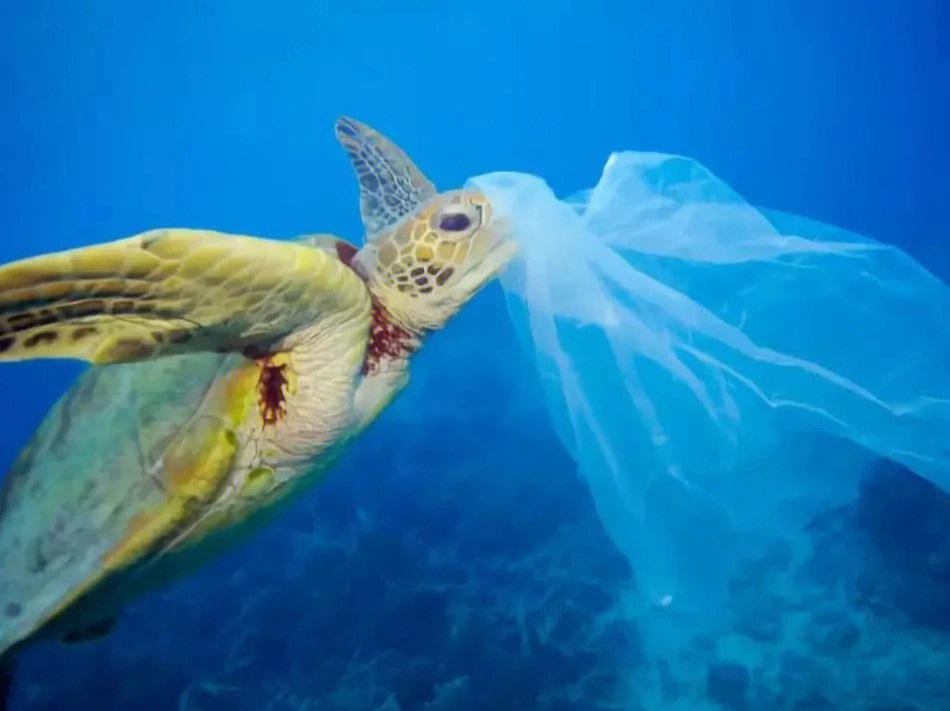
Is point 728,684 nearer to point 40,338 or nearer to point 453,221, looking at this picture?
point 453,221

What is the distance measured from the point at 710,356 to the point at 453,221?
1.51 metres

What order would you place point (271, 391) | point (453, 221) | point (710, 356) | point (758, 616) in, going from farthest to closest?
point (758, 616) < point (710, 356) < point (453, 221) < point (271, 391)

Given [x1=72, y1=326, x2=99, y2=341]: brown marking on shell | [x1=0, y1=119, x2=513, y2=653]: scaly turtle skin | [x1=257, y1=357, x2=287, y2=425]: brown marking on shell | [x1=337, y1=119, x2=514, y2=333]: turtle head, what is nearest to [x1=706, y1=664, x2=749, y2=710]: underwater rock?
[x1=0, y1=119, x2=513, y2=653]: scaly turtle skin

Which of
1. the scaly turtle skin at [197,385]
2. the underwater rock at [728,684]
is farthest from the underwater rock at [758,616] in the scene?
the scaly turtle skin at [197,385]

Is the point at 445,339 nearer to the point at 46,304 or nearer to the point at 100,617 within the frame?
the point at 100,617

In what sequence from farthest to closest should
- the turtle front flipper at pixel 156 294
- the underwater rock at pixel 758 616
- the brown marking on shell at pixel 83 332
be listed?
the underwater rock at pixel 758 616, the brown marking on shell at pixel 83 332, the turtle front flipper at pixel 156 294

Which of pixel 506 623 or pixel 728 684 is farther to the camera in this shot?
pixel 506 623

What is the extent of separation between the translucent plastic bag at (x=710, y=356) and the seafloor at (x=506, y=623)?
6.67 ft

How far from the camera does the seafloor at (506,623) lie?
468cm

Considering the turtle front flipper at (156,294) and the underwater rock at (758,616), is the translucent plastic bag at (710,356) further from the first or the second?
the underwater rock at (758,616)

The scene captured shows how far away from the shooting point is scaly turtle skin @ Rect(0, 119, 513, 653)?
1.18m

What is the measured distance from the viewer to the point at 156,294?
118cm

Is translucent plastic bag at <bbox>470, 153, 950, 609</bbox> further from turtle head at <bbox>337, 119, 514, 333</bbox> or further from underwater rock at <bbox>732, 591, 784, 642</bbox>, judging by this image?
underwater rock at <bbox>732, 591, 784, 642</bbox>

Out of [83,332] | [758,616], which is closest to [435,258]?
[83,332]
